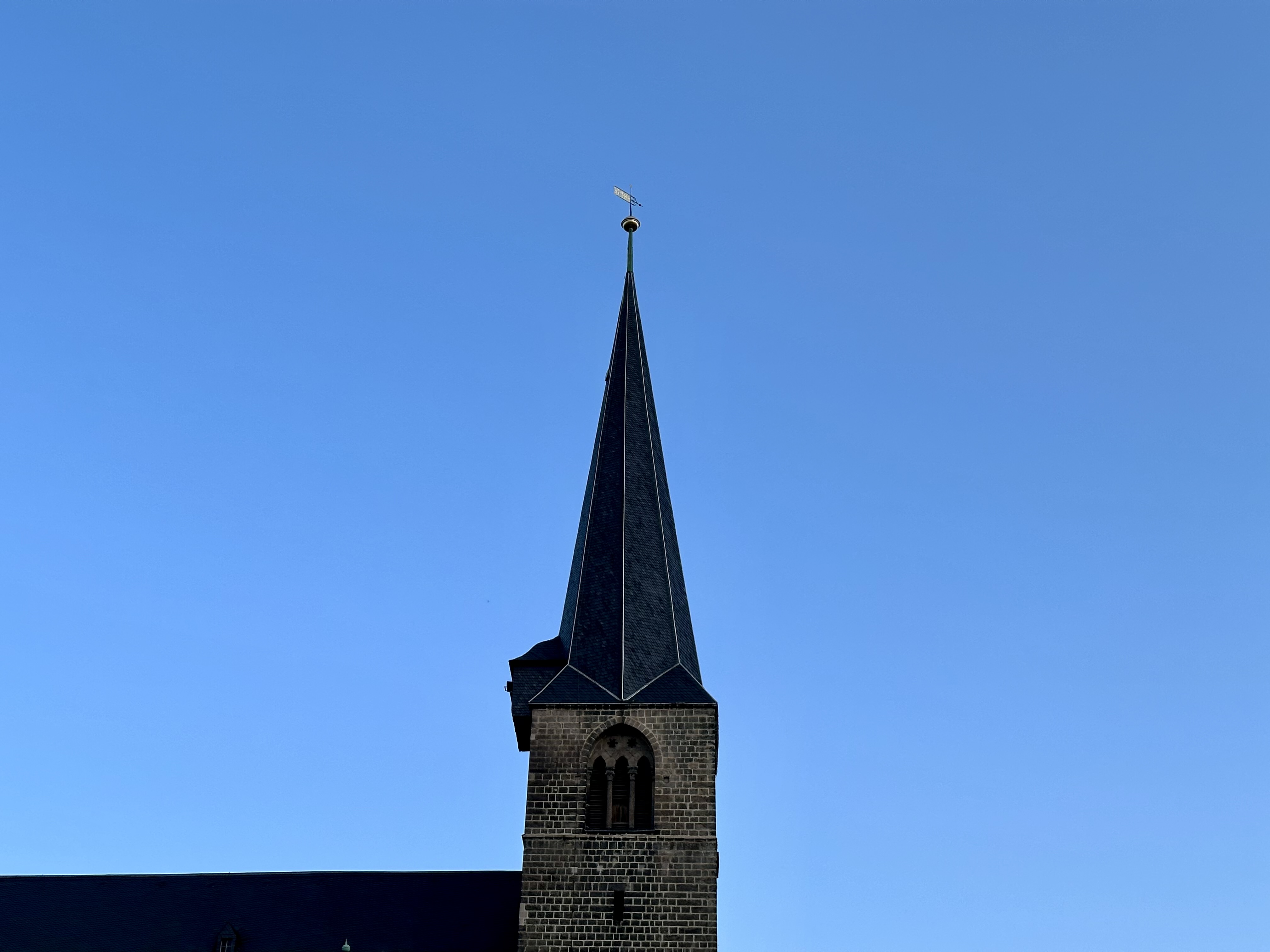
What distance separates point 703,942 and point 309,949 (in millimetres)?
Answer: 9484

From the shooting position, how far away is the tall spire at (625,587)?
3550 centimetres

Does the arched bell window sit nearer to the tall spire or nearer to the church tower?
the church tower

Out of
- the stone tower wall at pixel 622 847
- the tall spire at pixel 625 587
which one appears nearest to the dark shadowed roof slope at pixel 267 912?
the stone tower wall at pixel 622 847

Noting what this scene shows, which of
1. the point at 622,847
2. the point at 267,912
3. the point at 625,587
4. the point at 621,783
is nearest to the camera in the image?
the point at 622,847

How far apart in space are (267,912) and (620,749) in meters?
9.56

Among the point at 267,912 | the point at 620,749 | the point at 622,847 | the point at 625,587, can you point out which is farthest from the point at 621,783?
the point at 267,912

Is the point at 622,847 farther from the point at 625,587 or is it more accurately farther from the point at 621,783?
the point at 625,587

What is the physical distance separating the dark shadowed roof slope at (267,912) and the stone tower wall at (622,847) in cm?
230

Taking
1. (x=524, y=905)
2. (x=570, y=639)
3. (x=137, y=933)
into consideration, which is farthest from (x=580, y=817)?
(x=137, y=933)

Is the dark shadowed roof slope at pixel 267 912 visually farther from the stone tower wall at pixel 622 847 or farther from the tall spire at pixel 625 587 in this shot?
the tall spire at pixel 625 587

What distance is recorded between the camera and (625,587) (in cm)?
3741

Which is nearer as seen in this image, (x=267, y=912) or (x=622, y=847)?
(x=622, y=847)

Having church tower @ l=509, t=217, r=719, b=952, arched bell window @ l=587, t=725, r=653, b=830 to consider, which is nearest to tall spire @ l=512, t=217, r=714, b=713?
church tower @ l=509, t=217, r=719, b=952

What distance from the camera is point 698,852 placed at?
3322cm
